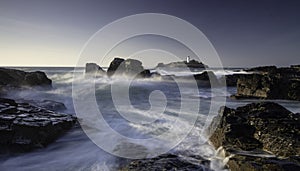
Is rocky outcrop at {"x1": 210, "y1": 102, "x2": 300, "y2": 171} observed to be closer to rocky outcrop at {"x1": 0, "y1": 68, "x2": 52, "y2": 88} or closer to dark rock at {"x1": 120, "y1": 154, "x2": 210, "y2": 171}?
dark rock at {"x1": 120, "y1": 154, "x2": 210, "y2": 171}

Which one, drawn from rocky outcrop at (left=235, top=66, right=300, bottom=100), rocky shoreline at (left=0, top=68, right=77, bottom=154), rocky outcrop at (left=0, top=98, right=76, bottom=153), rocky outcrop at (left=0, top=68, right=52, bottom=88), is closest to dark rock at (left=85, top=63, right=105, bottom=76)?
rocky outcrop at (left=0, top=68, right=52, bottom=88)

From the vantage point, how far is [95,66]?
3375 centimetres

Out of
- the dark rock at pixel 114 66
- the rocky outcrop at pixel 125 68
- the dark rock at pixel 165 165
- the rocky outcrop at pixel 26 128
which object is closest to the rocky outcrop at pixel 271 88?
the dark rock at pixel 165 165

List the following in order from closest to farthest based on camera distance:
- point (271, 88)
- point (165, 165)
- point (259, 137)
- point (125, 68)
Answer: point (165, 165)
point (259, 137)
point (271, 88)
point (125, 68)

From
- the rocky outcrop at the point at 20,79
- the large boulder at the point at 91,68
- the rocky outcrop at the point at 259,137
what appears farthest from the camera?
the large boulder at the point at 91,68

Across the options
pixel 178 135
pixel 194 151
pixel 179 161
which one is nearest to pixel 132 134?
pixel 178 135

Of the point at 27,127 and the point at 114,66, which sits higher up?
the point at 114,66

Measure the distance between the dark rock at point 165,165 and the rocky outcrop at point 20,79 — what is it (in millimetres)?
13141

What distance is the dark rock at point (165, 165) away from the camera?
3.25 metres

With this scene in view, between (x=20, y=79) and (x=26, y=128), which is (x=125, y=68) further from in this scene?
(x=26, y=128)

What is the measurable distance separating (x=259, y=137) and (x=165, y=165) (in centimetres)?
207

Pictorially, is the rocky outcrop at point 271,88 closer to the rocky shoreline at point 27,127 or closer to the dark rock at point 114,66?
the rocky shoreline at point 27,127

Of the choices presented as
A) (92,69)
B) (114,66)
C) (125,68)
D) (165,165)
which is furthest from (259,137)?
(92,69)

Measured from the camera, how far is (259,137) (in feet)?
13.3
